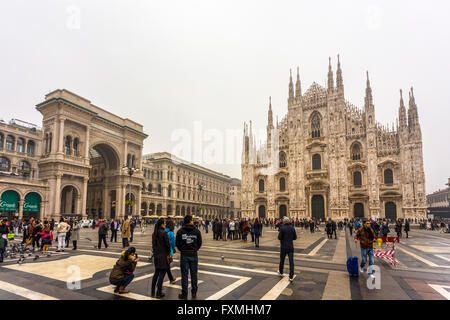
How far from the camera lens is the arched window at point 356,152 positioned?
4331cm

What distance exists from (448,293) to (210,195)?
78.0 m

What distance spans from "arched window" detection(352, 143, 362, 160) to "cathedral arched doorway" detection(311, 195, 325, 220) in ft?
28.3

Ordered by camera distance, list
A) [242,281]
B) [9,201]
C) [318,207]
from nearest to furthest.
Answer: [242,281]
[9,201]
[318,207]

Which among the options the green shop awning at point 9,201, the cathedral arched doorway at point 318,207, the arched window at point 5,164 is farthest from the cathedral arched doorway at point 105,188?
the cathedral arched doorway at point 318,207

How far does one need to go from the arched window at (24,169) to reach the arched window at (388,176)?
5678 centimetres

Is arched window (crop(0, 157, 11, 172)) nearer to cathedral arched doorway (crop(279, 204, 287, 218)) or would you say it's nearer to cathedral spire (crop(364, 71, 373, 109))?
cathedral arched doorway (crop(279, 204, 287, 218))

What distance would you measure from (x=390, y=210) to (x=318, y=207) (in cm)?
1039

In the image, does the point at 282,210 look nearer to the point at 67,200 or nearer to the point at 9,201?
the point at 67,200

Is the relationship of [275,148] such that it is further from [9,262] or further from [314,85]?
[9,262]

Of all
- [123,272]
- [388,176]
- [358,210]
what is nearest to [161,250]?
[123,272]

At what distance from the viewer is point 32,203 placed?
3506 cm

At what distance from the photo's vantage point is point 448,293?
6.10 metres

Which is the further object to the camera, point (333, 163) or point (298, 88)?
point (298, 88)

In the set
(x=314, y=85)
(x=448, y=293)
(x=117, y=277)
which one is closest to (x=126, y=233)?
(x=117, y=277)
